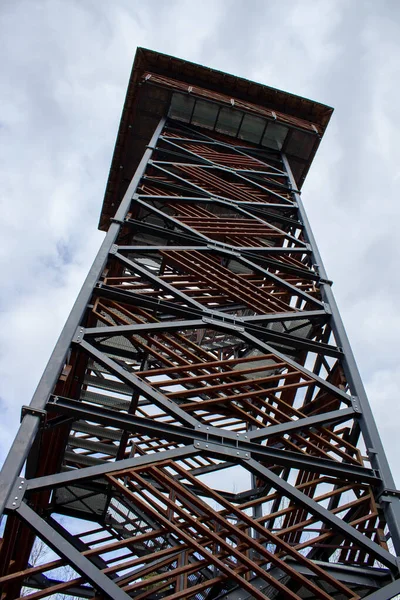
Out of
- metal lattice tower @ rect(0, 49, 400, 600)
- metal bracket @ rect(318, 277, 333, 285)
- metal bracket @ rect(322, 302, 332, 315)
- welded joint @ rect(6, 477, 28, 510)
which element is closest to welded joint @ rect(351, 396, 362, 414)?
metal lattice tower @ rect(0, 49, 400, 600)

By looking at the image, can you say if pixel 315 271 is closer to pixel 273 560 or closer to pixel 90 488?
pixel 90 488

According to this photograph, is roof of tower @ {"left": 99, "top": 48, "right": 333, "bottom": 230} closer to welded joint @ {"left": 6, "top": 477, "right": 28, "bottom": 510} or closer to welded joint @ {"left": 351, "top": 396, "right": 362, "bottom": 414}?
welded joint @ {"left": 351, "top": 396, "right": 362, "bottom": 414}

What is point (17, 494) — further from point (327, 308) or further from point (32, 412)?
point (327, 308)

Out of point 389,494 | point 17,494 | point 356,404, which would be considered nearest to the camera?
point 17,494

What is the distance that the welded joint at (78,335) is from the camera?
5.80 m

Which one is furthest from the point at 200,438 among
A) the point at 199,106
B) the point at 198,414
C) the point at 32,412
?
the point at 199,106

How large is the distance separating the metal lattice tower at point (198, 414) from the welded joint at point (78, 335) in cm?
2

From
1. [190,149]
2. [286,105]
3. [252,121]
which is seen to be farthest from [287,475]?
[286,105]

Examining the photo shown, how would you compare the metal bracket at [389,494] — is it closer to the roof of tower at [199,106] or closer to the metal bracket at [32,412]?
the metal bracket at [32,412]

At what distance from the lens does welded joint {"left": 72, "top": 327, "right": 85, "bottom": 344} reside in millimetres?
5797

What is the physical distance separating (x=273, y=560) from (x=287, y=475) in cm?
313

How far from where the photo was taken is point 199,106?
46.4 feet

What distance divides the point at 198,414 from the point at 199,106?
854cm

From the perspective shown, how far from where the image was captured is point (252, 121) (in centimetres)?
1444
